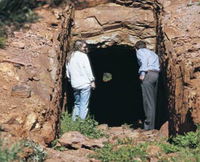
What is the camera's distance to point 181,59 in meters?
11.0

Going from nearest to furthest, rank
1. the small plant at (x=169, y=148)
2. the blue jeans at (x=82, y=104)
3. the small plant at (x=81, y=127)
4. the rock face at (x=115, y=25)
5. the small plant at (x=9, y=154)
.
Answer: the small plant at (x=9, y=154), the small plant at (x=169, y=148), the small plant at (x=81, y=127), the blue jeans at (x=82, y=104), the rock face at (x=115, y=25)

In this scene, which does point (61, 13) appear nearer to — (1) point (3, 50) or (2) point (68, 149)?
(1) point (3, 50)

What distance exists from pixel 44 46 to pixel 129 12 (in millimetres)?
2939

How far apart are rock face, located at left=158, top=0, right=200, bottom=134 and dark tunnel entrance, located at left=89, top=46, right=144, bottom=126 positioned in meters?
3.27

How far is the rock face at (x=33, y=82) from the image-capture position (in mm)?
9234

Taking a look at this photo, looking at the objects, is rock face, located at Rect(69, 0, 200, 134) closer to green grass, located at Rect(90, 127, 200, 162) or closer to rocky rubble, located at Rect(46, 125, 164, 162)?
green grass, located at Rect(90, 127, 200, 162)

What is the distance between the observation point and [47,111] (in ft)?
32.2

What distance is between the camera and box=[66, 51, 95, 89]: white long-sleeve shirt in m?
11.9

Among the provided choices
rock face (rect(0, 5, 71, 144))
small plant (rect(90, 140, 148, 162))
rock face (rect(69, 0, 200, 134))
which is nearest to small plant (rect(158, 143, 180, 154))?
small plant (rect(90, 140, 148, 162))

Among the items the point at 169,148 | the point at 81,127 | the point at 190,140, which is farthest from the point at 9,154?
the point at 81,127

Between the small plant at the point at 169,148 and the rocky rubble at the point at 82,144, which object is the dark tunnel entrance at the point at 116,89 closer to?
the rocky rubble at the point at 82,144

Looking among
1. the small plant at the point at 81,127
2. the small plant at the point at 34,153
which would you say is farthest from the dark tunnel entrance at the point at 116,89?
the small plant at the point at 34,153

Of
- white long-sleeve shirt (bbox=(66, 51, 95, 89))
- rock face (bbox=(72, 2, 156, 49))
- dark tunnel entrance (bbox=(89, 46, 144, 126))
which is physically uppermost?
rock face (bbox=(72, 2, 156, 49))

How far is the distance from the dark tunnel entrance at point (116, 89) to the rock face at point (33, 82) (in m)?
4.09
